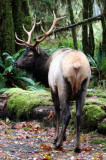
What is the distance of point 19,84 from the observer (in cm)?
990

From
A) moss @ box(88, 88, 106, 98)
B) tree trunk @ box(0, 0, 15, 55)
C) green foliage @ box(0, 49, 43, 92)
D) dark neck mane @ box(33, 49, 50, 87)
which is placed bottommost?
moss @ box(88, 88, 106, 98)

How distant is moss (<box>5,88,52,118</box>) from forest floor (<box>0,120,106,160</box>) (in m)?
0.50

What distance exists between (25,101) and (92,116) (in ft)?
8.18

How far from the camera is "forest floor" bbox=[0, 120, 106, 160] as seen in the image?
4.50 metres

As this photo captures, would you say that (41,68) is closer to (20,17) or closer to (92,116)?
(92,116)

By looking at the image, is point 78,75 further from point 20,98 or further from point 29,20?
point 29,20

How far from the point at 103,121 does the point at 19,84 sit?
4937 mm

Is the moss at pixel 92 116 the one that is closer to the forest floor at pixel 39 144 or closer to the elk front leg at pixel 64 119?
the forest floor at pixel 39 144

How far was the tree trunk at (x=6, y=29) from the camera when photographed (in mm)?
11070

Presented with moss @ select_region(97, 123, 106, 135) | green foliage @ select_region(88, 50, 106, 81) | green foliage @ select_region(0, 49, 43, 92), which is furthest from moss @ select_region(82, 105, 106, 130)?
green foliage @ select_region(88, 50, 106, 81)

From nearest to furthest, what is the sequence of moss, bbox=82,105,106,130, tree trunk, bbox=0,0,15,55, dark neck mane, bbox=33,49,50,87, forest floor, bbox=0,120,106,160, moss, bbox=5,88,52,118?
forest floor, bbox=0,120,106,160 → moss, bbox=82,105,106,130 → dark neck mane, bbox=33,49,50,87 → moss, bbox=5,88,52,118 → tree trunk, bbox=0,0,15,55

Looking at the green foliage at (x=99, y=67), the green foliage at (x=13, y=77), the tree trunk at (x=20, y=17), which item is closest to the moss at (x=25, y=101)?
the green foliage at (x=13, y=77)

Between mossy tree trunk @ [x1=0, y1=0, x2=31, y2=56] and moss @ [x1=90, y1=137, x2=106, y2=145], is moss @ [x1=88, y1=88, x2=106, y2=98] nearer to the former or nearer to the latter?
moss @ [x1=90, y1=137, x2=106, y2=145]

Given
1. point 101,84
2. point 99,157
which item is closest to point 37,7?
point 101,84
